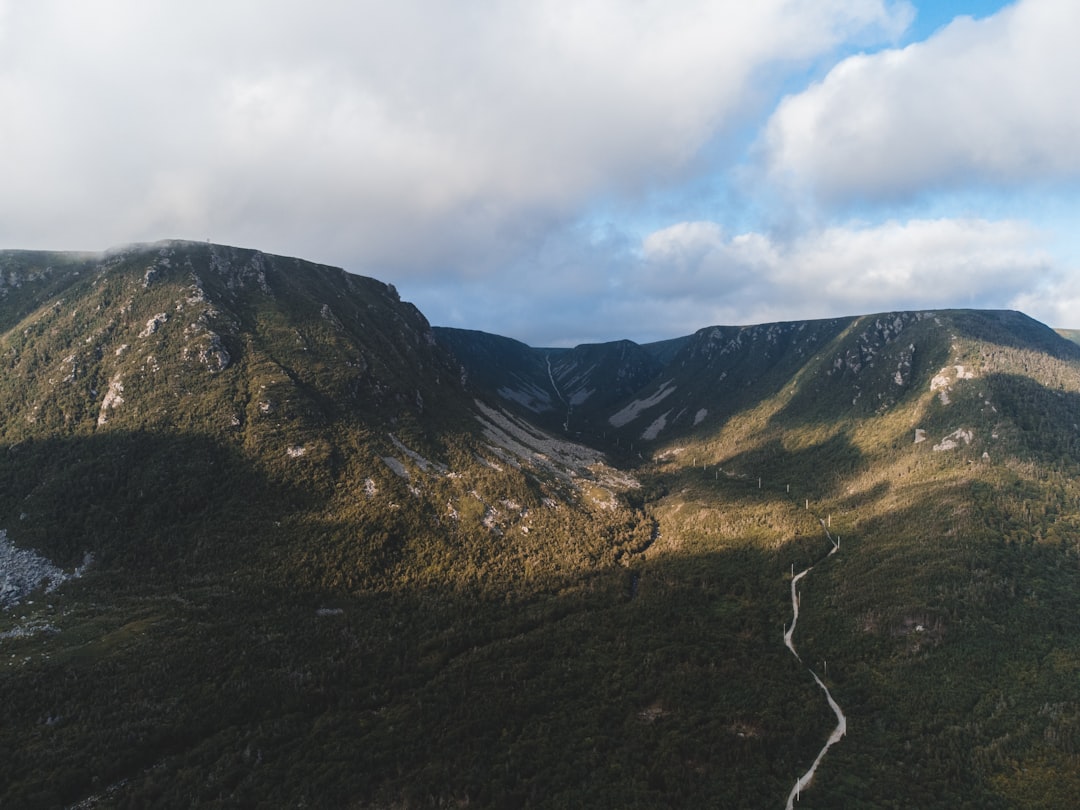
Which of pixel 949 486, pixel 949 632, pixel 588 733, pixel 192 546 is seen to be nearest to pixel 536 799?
pixel 588 733

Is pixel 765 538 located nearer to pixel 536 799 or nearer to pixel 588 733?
pixel 588 733

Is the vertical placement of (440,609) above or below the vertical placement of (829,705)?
above

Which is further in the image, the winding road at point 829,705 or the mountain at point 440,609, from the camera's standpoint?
the mountain at point 440,609

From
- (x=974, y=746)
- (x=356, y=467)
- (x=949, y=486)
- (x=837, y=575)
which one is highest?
(x=356, y=467)

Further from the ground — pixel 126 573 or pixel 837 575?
pixel 126 573

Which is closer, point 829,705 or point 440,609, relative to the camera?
point 829,705

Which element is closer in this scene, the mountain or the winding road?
the winding road

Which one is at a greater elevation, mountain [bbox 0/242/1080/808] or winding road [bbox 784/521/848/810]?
mountain [bbox 0/242/1080/808]

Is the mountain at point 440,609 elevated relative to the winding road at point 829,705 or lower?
elevated
